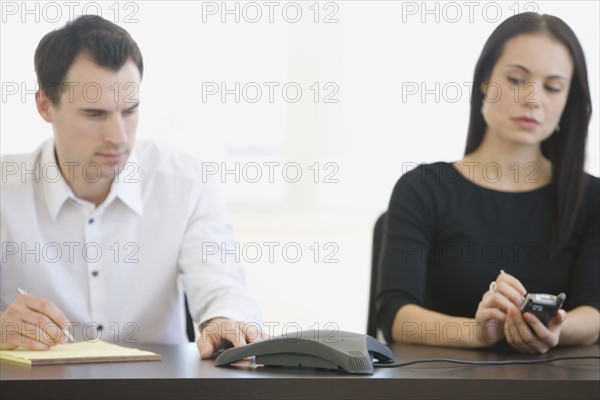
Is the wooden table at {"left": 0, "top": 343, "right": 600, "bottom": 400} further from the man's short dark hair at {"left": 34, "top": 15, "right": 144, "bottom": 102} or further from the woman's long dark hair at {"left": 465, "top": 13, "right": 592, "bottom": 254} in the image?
the man's short dark hair at {"left": 34, "top": 15, "right": 144, "bottom": 102}

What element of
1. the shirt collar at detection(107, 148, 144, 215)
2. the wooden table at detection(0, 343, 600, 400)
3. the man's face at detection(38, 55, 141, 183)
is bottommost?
the wooden table at detection(0, 343, 600, 400)

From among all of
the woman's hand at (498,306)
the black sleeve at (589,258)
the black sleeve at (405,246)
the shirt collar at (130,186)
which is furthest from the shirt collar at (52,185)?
the black sleeve at (589,258)

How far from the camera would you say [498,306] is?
1651mm

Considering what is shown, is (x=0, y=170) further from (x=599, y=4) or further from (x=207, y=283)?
(x=599, y=4)

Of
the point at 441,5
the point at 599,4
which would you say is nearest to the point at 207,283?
the point at 441,5

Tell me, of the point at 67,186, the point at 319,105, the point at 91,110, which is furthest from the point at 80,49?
the point at 319,105

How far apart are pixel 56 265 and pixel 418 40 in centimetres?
226

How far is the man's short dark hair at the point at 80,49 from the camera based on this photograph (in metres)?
1.96

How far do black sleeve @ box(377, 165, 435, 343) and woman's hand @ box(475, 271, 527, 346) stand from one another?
0.77ft

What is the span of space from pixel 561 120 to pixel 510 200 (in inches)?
9.4

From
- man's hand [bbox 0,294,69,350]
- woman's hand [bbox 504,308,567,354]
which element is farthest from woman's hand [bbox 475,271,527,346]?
man's hand [bbox 0,294,69,350]

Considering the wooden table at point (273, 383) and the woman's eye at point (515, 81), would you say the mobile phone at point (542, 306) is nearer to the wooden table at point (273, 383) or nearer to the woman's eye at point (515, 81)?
the wooden table at point (273, 383)

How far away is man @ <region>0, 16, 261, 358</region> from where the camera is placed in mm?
1940

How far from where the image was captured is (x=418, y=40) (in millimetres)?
3758
